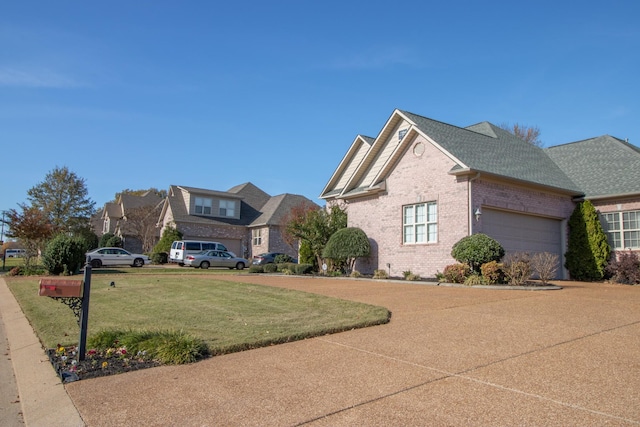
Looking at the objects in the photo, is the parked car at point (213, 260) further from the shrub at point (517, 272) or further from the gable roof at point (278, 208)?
the shrub at point (517, 272)

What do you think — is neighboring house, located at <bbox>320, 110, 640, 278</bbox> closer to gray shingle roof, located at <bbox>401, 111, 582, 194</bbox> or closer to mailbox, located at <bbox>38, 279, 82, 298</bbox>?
gray shingle roof, located at <bbox>401, 111, 582, 194</bbox>

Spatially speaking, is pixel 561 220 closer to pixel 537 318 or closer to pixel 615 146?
pixel 615 146

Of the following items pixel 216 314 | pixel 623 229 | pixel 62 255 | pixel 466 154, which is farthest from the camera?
pixel 62 255

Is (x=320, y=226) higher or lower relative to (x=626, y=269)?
higher

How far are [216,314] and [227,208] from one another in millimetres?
34857

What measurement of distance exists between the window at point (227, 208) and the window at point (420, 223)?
27.2 meters

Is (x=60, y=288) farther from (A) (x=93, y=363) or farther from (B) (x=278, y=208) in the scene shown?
(B) (x=278, y=208)

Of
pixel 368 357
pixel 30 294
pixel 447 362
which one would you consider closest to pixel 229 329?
pixel 368 357

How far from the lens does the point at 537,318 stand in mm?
8336

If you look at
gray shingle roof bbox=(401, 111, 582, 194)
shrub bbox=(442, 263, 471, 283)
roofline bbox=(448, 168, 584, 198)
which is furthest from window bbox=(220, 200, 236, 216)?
shrub bbox=(442, 263, 471, 283)

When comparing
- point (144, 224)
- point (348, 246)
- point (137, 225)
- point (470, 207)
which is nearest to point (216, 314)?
point (470, 207)

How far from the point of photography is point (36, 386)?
5523 mm

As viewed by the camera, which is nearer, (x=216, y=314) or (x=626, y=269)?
(x=216, y=314)

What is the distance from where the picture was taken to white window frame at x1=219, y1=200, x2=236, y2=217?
43781mm
